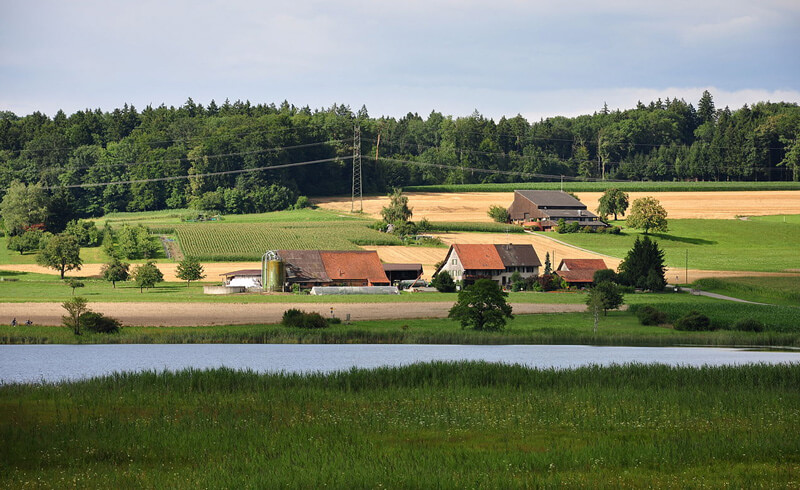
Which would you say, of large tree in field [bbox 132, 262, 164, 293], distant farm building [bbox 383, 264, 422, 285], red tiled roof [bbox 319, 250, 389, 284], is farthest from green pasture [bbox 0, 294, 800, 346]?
distant farm building [bbox 383, 264, 422, 285]

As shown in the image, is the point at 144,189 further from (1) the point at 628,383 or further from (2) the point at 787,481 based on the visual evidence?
(2) the point at 787,481

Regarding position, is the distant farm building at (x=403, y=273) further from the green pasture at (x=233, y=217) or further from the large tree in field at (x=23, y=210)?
the large tree in field at (x=23, y=210)

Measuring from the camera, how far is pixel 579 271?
327 ft

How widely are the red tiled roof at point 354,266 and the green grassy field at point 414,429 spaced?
63.6 metres

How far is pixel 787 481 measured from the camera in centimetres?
1966

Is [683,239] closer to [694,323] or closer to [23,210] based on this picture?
[694,323]

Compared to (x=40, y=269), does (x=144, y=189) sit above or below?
above

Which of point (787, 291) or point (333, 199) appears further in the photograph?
point (333, 199)

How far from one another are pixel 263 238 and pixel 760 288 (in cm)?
6816

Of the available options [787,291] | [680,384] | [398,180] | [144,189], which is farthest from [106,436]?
[398,180]

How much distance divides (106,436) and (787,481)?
17.0 m

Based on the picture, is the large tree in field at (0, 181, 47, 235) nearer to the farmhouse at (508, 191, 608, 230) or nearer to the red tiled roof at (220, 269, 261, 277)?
the red tiled roof at (220, 269, 261, 277)

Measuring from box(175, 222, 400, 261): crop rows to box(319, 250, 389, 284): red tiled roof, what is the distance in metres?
14.5

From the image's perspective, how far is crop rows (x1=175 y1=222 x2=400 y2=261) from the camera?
117m
